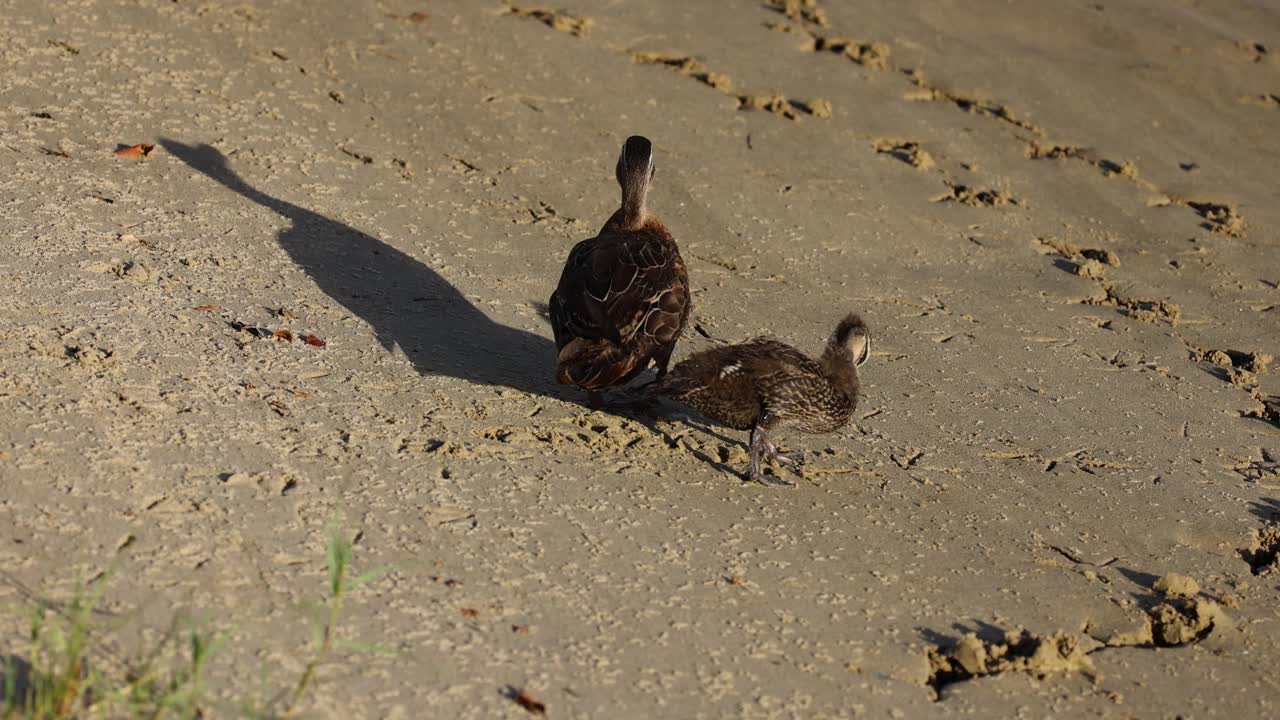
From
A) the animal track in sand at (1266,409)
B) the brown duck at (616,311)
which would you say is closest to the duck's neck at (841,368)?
the brown duck at (616,311)

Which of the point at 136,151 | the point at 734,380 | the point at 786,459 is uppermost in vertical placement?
the point at 734,380

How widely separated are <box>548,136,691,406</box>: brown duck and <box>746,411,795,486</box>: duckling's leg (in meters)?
0.57

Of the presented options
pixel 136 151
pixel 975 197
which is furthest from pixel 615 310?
pixel 975 197

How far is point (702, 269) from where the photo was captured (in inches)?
295

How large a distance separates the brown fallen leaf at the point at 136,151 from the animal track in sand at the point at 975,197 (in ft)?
14.9

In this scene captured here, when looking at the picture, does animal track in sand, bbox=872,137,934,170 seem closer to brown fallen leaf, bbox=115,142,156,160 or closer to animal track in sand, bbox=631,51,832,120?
animal track in sand, bbox=631,51,832,120

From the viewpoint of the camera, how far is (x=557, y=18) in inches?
388

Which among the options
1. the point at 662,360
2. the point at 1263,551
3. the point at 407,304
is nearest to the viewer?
the point at 1263,551

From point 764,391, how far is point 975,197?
3599 millimetres

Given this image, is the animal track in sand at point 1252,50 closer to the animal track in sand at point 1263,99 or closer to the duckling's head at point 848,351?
the animal track in sand at point 1263,99

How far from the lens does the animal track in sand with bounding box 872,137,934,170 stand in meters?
8.84

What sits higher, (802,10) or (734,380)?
(802,10)

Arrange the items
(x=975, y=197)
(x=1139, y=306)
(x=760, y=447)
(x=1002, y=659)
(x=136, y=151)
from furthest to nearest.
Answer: (x=975, y=197)
(x=1139, y=306)
(x=136, y=151)
(x=760, y=447)
(x=1002, y=659)

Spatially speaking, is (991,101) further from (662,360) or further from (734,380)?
(734,380)
